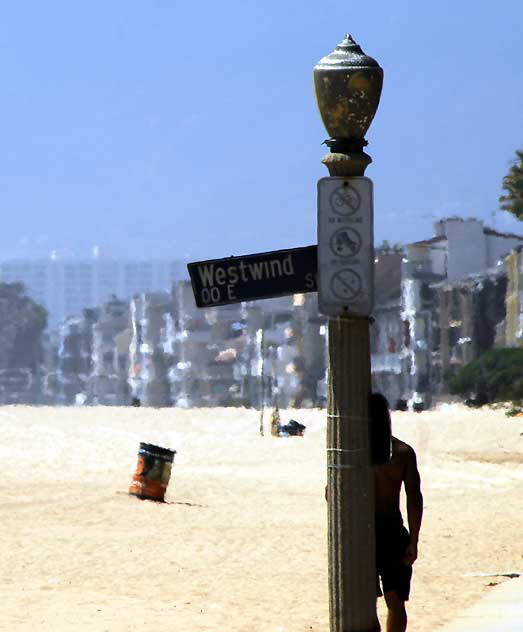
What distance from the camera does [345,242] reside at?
295 inches

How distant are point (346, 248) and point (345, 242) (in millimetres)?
27

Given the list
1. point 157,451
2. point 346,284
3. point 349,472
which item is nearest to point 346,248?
point 346,284

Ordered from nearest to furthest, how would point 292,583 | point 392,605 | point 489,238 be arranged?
point 392,605 → point 292,583 → point 489,238

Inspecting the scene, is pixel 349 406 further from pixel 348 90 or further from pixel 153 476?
pixel 153 476

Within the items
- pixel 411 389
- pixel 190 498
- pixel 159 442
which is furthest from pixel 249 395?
pixel 190 498

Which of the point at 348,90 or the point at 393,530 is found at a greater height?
the point at 348,90

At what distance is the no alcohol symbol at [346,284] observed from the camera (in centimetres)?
748

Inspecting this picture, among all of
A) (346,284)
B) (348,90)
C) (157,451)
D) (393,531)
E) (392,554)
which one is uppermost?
(348,90)

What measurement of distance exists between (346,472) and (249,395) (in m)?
148

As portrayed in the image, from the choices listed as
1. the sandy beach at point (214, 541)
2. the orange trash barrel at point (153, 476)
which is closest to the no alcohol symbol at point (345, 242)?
the sandy beach at point (214, 541)

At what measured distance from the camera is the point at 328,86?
7.45 m

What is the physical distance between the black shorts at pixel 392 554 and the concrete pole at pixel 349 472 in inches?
44.9

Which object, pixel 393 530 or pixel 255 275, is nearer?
pixel 255 275

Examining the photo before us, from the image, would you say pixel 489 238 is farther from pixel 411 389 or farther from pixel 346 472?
pixel 346 472
